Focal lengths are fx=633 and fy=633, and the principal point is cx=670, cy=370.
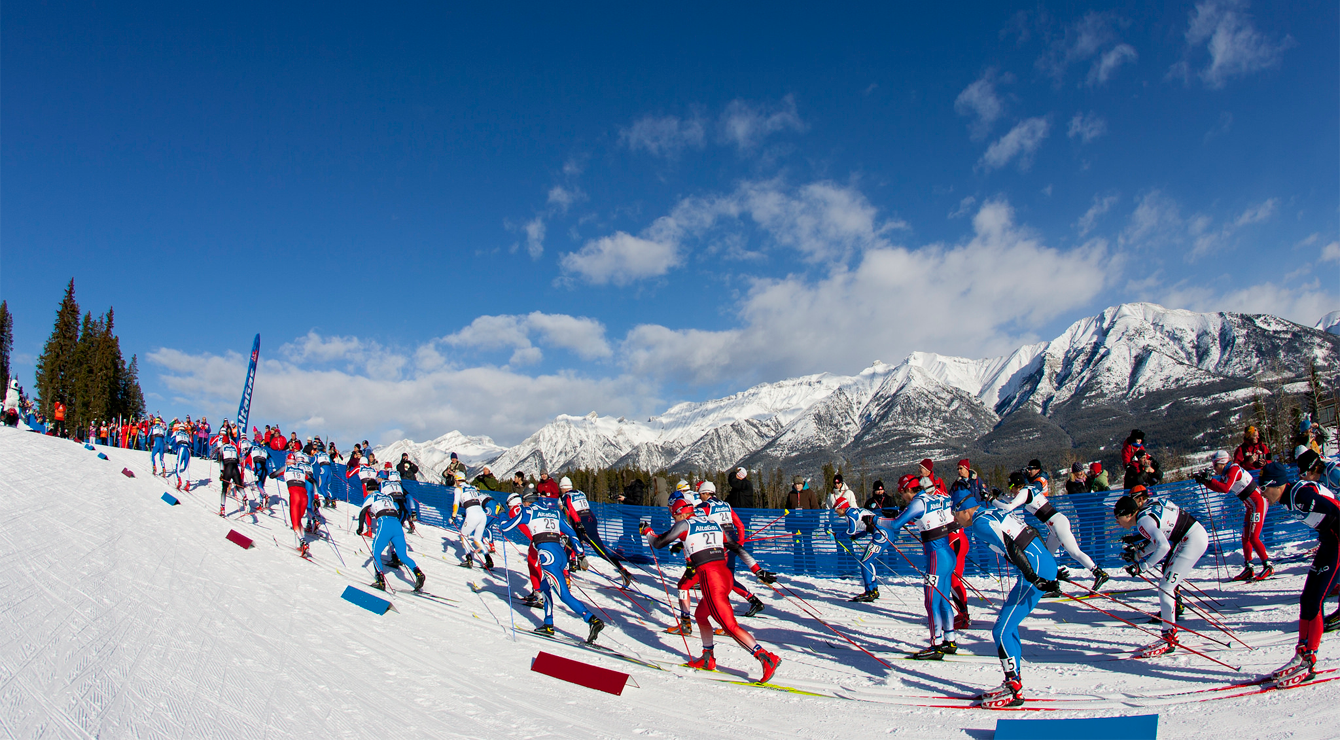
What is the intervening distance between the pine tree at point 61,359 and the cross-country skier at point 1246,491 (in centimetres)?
8455

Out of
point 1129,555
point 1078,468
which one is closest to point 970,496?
point 1129,555

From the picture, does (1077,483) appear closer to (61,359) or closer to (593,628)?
(593,628)

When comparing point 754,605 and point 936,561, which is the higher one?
point 936,561

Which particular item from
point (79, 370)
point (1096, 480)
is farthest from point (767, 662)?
point (79, 370)

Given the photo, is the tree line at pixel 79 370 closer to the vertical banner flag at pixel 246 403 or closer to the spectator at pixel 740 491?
the vertical banner flag at pixel 246 403

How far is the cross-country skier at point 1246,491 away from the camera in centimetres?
1020

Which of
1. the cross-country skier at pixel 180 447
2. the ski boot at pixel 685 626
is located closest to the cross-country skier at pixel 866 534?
the ski boot at pixel 685 626

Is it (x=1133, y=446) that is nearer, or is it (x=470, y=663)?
(x=470, y=663)

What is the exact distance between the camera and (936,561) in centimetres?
828

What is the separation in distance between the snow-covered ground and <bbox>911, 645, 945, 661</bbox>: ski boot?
0.23 meters

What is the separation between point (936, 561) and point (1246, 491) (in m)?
6.21

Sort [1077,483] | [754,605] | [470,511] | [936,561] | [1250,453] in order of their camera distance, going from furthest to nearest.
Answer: [1077,483], [470,511], [1250,453], [754,605], [936,561]

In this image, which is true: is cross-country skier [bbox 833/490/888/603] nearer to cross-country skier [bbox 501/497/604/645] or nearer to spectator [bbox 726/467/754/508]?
spectator [bbox 726/467/754/508]

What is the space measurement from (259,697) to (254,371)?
86.4 ft
